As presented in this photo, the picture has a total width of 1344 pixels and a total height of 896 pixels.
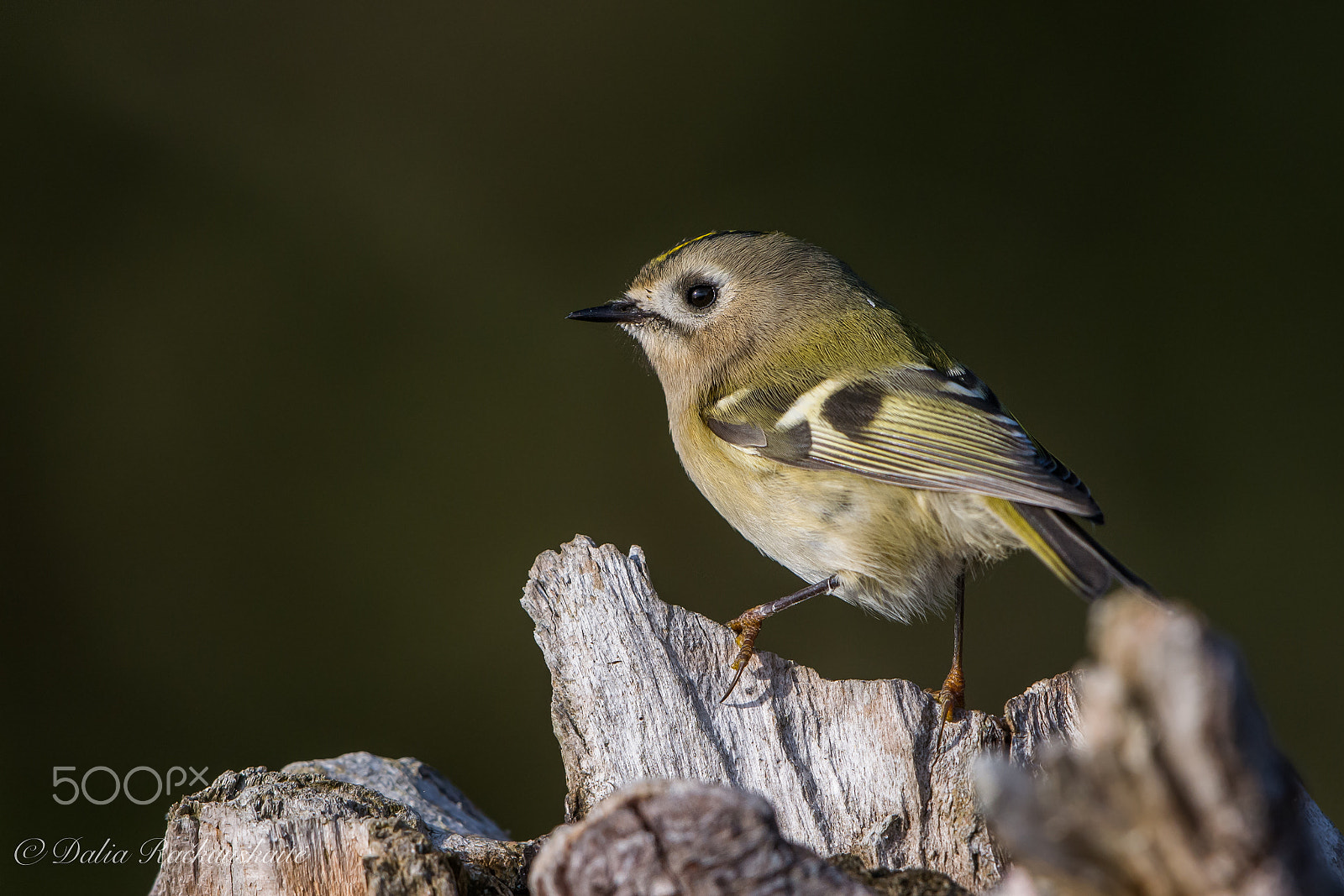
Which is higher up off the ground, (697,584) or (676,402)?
(676,402)

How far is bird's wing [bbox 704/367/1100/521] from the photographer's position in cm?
143

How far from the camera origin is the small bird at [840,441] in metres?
1.45

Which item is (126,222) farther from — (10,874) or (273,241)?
(10,874)

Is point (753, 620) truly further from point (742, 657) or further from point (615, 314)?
point (615, 314)

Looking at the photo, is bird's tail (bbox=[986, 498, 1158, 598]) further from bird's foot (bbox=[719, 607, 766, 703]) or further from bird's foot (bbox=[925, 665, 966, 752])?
bird's foot (bbox=[719, 607, 766, 703])

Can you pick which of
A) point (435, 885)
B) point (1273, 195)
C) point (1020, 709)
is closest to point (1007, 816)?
point (435, 885)

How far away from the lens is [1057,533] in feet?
4.52

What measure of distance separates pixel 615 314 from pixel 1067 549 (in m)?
0.95

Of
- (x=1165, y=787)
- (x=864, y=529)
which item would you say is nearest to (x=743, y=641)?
(x=864, y=529)

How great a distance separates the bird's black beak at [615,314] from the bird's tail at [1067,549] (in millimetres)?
786

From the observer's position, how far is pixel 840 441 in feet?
5.18

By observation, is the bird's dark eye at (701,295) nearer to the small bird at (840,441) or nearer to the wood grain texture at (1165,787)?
the small bird at (840,441)

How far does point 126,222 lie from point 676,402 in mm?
1724

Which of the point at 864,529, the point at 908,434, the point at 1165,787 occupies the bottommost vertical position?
the point at 1165,787
